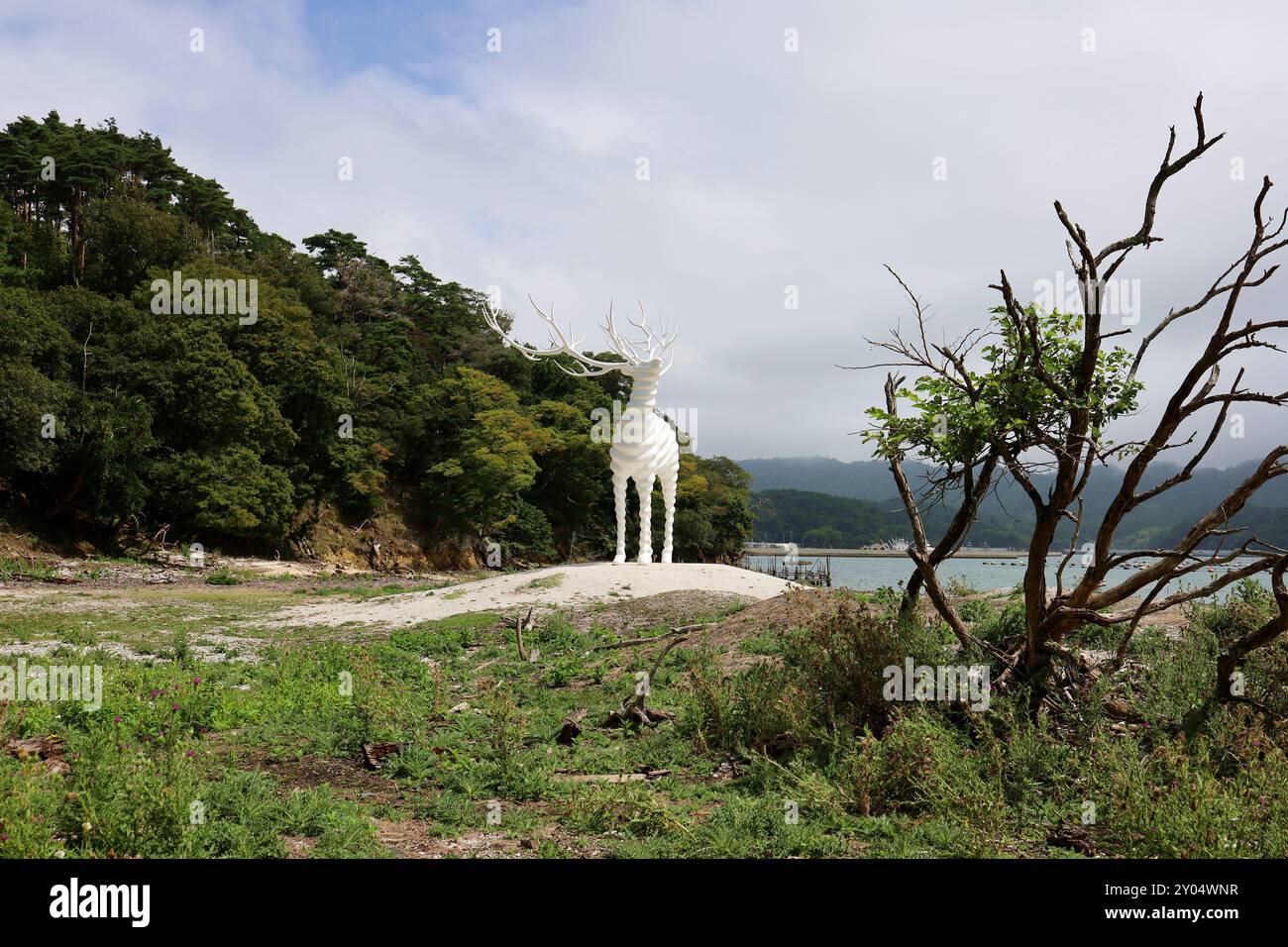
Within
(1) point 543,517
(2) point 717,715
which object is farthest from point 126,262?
(2) point 717,715

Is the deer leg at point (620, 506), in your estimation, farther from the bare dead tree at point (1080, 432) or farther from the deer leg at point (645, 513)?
the bare dead tree at point (1080, 432)

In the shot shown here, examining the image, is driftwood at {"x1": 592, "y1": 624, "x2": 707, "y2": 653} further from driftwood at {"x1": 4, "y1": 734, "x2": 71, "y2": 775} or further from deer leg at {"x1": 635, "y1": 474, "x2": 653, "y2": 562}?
deer leg at {"x1": 635, "y1": 474, "x2": 653, "y2": 562}

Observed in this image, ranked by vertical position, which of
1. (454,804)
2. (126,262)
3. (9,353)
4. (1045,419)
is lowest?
(454,804)

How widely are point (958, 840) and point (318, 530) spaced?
3118 cm

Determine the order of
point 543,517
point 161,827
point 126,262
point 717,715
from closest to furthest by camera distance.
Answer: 1. point 161,827
2. point 717,715
3. point 126,262
4. point 543,517

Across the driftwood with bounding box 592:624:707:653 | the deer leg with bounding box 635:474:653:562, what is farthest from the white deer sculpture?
the driftwood with bounding box 592:624:707:653

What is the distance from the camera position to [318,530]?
108ft

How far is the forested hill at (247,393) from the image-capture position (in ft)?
80.8

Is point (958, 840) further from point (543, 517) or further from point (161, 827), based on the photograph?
point (543, 517)

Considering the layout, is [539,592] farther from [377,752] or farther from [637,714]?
[377,752]

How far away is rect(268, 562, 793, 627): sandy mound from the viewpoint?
16469 millimetres

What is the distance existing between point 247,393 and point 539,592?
→ 14.8m
